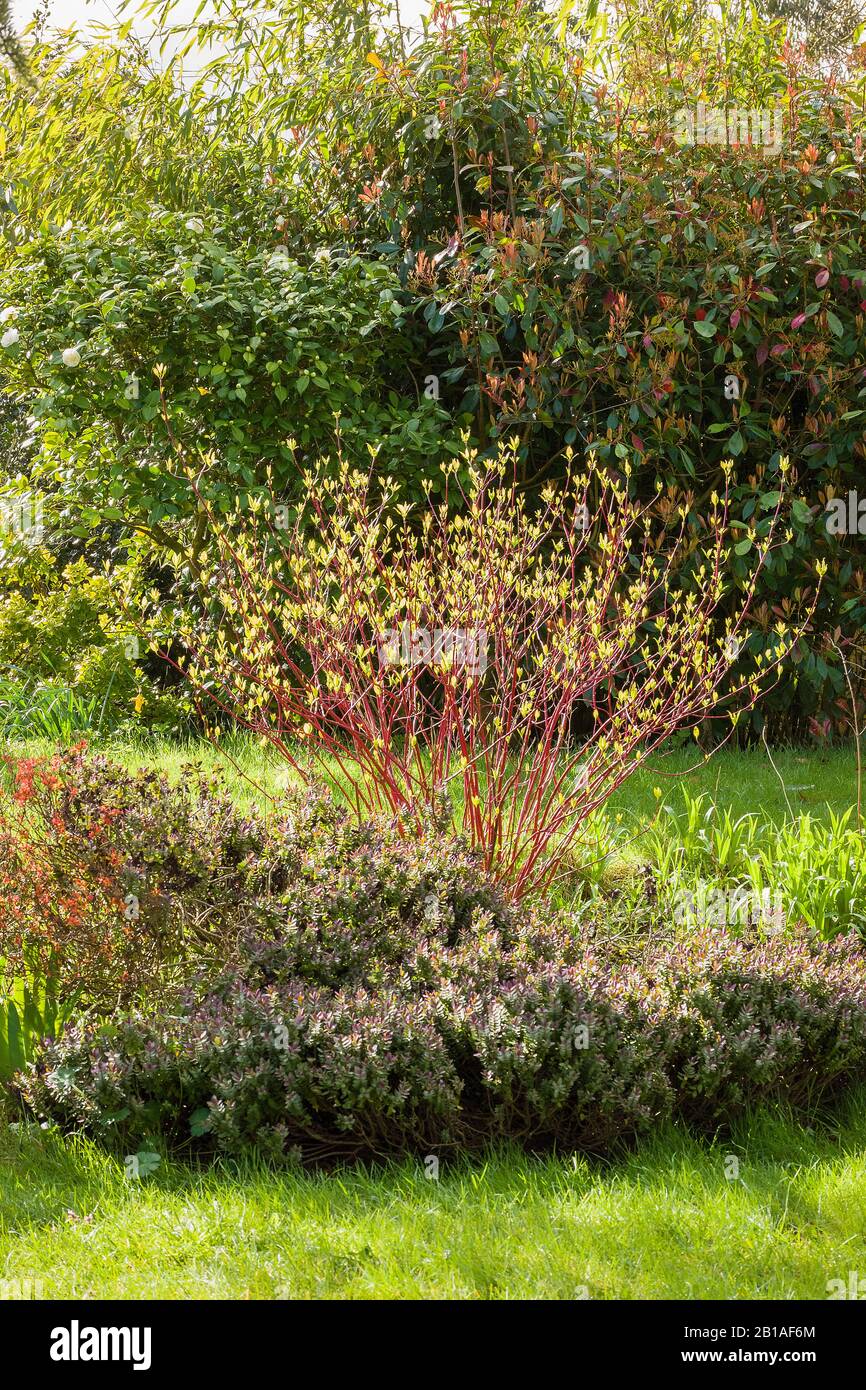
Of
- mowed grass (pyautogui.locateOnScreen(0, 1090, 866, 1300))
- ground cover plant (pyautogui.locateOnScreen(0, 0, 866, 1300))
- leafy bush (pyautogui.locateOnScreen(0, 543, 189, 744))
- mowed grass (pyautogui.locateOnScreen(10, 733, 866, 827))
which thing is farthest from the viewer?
leafy bush (pyautogui.locateOnScreen(0, 543, 189, 744))

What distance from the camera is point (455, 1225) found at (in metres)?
2.58

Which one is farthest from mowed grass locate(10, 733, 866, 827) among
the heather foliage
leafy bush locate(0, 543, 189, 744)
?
the heather foliage

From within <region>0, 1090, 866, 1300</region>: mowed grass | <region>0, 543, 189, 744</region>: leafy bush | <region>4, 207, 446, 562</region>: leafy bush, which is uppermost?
<region>4, 207, 446, 562</region>: leafy bush

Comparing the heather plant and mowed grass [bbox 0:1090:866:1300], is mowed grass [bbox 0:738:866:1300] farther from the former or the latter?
the heather plant

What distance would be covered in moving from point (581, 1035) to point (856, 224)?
200 inches

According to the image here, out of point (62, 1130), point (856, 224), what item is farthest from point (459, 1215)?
point (856, 224)

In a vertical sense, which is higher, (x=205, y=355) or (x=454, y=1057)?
(x=205, y=355)

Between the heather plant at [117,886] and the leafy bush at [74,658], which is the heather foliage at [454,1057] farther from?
the leafy bush at [74,658]

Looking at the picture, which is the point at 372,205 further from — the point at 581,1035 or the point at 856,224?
the point at 581,1035

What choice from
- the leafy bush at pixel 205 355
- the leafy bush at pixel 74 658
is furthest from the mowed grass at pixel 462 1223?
the leafy bush at pixel 74 658

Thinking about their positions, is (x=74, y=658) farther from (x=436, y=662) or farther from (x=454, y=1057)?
(x=454, y=1057)

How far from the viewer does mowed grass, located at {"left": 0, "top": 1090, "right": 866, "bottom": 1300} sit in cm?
242

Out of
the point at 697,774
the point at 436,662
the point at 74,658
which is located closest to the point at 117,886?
the point at 436,662

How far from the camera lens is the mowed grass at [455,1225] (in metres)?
2.42
